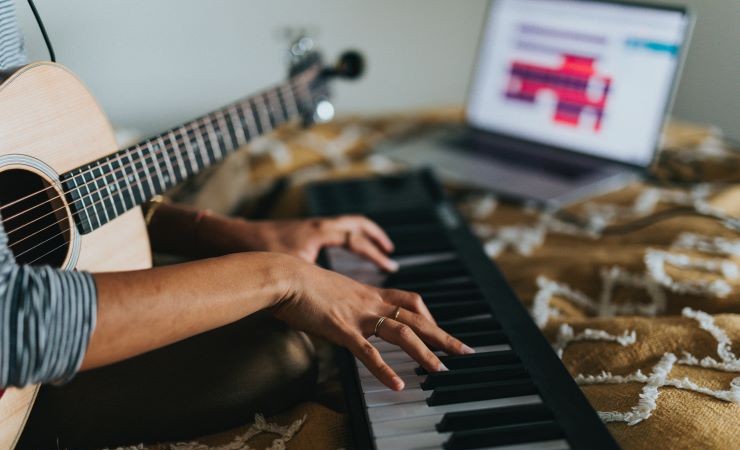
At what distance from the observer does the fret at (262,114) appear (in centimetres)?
129

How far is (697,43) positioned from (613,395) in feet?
2.77

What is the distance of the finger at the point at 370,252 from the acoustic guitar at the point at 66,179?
0.30 m

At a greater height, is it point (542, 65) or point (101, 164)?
point (542, 65)

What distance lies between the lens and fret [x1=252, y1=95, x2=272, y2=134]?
1.29 m

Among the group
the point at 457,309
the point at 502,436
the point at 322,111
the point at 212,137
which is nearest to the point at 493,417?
the point at 502,436

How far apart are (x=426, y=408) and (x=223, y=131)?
2.12 feet

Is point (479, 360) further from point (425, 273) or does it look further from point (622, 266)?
point (622, 266)

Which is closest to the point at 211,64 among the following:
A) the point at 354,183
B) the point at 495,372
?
the point at 354,183

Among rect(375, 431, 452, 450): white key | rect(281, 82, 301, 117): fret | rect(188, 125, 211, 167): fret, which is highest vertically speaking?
rect(281, 82, 301, 117): fret

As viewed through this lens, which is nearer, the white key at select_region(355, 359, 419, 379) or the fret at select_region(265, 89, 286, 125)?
the white key at select_region(355, 359, 419, 379)

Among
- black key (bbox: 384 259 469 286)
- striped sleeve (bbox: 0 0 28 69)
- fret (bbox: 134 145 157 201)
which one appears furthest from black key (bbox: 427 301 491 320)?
striped sleeve (bbox: 0 0 28 69)

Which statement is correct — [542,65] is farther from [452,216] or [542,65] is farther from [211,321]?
[211,321]

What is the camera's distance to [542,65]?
1614 mm

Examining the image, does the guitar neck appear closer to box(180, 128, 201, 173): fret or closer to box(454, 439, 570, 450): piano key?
box(180, 128, 201, 173): fret
